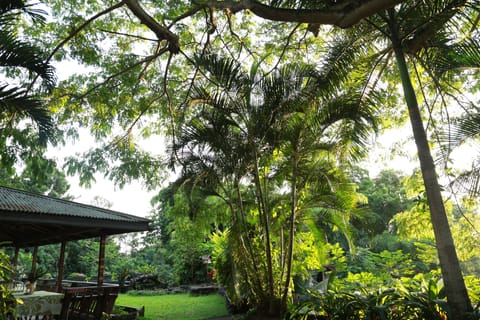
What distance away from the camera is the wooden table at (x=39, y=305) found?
618 cm

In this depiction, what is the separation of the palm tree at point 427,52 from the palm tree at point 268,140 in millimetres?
730

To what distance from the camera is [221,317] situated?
8969 mm

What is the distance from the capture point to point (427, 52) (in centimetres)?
493

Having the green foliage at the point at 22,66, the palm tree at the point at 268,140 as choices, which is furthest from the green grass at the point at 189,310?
the green foliage at the point at 22,66

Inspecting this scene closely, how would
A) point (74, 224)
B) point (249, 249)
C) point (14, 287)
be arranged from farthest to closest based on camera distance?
point (14, 287)
point (249, 249)
point (74, 224)

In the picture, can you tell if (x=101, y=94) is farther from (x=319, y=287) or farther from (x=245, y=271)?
Result: (x=319, y=287)

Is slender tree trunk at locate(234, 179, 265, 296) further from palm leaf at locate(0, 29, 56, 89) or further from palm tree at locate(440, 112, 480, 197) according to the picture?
palm leaf at locate(0, 29, 56, 89)

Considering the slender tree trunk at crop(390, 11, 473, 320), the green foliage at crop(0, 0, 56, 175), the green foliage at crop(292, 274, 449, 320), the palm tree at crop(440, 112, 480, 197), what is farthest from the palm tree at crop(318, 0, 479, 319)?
the green foliage at crop(0, 0, 56, 175)

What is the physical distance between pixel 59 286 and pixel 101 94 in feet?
18.3

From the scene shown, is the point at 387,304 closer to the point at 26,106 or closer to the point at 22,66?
the point at 26,106

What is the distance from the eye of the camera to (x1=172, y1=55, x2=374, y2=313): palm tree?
19.6 feet

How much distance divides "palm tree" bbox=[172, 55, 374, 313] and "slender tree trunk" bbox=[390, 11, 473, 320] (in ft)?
3.49

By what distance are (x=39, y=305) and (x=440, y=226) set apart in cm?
718

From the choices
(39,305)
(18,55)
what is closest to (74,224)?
(39,305)
